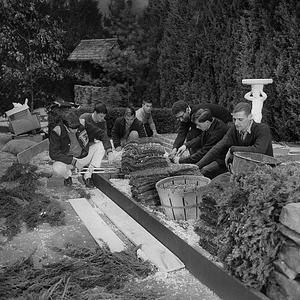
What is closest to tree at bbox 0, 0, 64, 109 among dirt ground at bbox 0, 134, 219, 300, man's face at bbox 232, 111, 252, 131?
dirt ground at bbox 0, 134, 219, 300

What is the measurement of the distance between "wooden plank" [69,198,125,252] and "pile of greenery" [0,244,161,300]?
0.29 metres

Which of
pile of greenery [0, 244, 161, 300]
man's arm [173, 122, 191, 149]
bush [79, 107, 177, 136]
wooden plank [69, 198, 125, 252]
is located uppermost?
man's arm [173, 122, 191, 149]

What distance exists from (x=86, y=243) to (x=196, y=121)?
2.20m

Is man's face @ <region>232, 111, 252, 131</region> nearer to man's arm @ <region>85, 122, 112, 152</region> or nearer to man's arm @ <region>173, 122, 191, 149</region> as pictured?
man's arm @ <region>173, 122, 191, 149</region>

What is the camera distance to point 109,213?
5.33m

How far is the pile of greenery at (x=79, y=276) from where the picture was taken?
10.7 feet

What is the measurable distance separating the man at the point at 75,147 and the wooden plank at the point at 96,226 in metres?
0.72

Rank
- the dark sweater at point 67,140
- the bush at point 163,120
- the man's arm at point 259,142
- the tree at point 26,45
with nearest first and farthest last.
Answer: the man's arm at point 259,142 < the dark sweater at point 67,140 < the bush at point 163,120 < the tree at point 26,45

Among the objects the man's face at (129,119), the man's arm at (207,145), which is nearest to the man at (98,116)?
the man's face at (129,119)

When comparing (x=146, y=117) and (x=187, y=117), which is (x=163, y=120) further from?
(x=187, y=117)

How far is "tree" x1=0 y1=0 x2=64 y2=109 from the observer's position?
537 inches

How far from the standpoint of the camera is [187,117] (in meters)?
6.41

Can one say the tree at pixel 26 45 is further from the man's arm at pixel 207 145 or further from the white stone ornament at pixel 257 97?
the man's arm at pixel 207 145

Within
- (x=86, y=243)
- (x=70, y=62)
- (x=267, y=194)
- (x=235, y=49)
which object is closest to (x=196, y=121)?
(x=86, y=243)
